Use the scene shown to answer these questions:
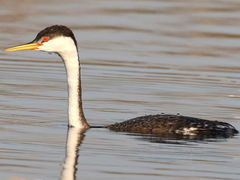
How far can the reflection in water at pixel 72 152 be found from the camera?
38.4 feet

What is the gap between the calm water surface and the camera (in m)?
12.4

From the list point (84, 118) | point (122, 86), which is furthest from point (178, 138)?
point (122, 86)

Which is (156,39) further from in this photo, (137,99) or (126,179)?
(126,179)

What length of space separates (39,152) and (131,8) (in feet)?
50.4

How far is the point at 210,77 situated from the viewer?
63.0ft

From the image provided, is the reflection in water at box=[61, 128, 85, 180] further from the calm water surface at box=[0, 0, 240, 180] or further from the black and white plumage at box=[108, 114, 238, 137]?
the black and white plumage at box=[108, 114, 238, 137]

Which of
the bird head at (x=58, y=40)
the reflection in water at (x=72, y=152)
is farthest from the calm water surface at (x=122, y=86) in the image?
the bird head at (x=58, y=40)

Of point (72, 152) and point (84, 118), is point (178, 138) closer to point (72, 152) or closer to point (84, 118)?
point (84, 118)

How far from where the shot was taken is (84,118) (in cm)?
1476

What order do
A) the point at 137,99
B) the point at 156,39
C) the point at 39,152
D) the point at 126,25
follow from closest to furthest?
the point at 39,152 < the point at 137,99 < the point at 156,39 < the point at 126,25

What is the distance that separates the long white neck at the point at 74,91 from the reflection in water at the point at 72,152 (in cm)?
14

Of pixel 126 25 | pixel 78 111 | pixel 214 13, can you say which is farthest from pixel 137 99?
pixel 214 13

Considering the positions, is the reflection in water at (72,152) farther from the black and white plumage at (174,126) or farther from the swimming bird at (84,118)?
the black and white plumage at (174,126)

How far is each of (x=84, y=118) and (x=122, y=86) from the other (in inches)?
130
